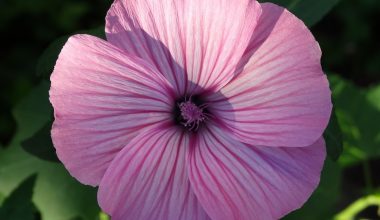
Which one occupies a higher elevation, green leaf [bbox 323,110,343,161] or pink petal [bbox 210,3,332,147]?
pink petal [bbox 210,3,332,147]

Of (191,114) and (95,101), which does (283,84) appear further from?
(95,101)

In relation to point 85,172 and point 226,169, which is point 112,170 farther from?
point 226,169

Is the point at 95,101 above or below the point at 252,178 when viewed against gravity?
above

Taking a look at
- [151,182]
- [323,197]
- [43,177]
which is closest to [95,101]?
[151,182]

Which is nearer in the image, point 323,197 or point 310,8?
point 310,8

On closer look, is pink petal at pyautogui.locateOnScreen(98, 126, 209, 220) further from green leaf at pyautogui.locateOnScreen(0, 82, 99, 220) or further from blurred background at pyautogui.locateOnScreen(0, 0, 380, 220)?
green leaf at pyautogui.locateOnScreen(0, 82, 99, 220)

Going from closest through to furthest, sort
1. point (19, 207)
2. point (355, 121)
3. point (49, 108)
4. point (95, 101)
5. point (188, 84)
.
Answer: point (95, 101), point (188, 84), point (19, 207), point (49, 108), point (355, 121)

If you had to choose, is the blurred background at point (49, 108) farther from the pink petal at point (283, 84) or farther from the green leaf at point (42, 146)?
the pink petal at point (283, 84)

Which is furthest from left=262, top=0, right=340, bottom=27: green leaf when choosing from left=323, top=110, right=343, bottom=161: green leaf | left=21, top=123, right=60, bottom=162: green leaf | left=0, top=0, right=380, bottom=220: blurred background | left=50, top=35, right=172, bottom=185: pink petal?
left=21, top=123, right=60, bottom=162: green leaf
